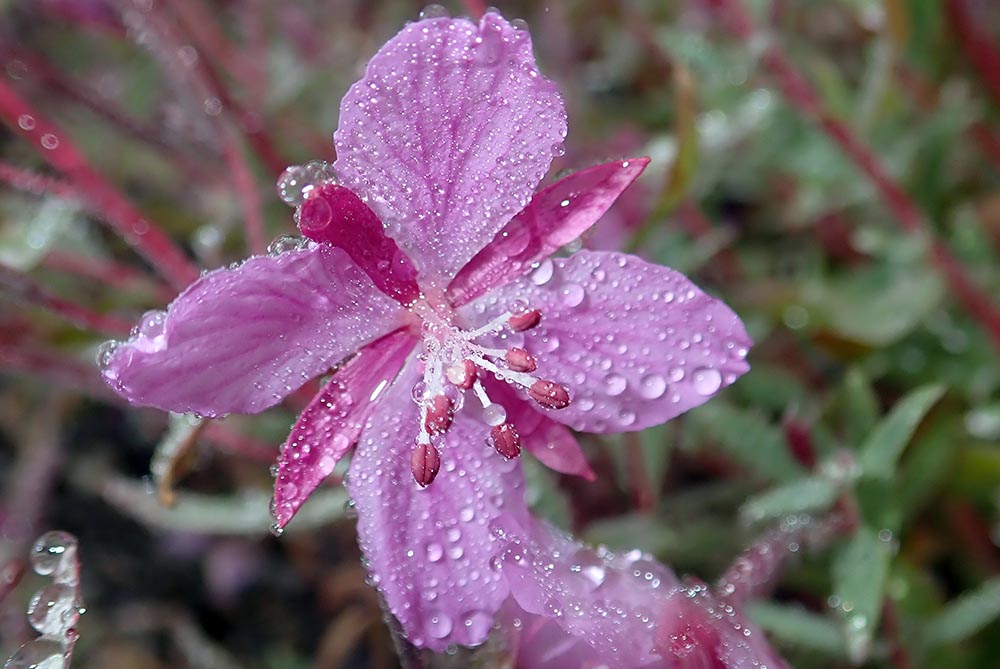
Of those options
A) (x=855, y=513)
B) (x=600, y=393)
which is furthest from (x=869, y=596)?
(x=600, y=393)

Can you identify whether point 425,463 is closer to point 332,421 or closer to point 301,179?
point 332,421

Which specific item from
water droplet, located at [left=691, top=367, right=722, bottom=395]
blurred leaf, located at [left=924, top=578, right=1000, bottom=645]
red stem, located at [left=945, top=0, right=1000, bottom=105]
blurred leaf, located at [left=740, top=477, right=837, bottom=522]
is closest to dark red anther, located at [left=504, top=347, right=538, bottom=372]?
water droplet, located at [left=691, top=367, right=722, bottom=395]

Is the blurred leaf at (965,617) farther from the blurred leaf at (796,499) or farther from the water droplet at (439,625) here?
the water droplet at (439,625)

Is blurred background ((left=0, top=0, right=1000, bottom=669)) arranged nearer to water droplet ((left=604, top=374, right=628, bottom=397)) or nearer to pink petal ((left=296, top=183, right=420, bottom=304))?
pink petal ((left=296, top=183, right=420, bottom=304))

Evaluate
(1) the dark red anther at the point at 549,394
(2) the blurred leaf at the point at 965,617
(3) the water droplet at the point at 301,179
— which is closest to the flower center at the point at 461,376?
(1) the dark red anther at the point at 549,394

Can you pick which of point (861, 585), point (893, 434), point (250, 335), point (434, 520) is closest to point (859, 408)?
point (893, 434)
